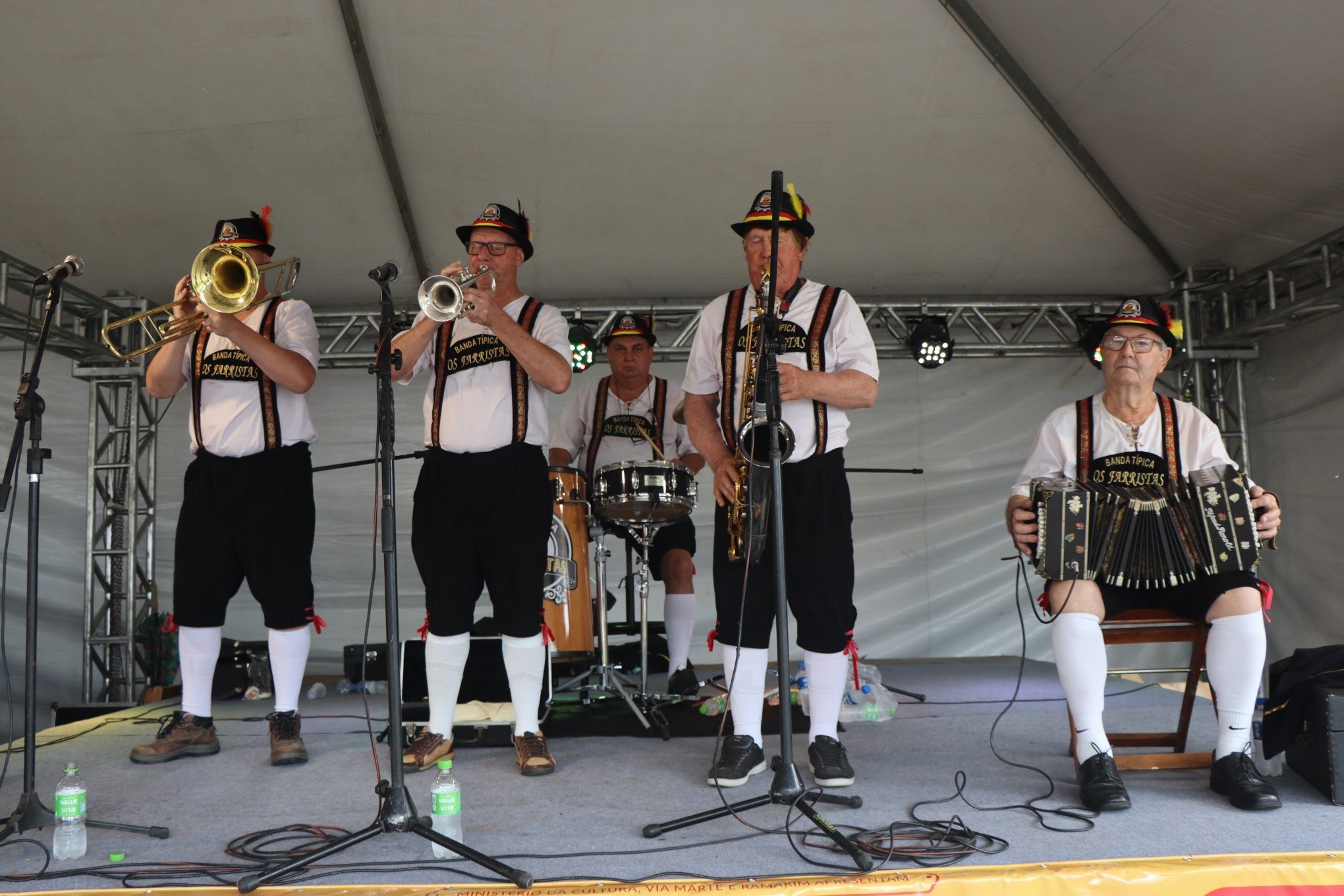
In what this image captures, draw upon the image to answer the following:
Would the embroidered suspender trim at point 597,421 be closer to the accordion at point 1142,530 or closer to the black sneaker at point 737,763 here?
the black sneaker at point 737,763

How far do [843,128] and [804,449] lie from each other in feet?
9.37

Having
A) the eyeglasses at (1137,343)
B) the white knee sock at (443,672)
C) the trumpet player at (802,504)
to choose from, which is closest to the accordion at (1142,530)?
the eyeglasses at (1137,343)

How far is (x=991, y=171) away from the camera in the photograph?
564 centimetres

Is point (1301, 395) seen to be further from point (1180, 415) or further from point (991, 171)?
point (1180, 415)

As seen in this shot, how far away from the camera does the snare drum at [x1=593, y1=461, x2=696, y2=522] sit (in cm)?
407

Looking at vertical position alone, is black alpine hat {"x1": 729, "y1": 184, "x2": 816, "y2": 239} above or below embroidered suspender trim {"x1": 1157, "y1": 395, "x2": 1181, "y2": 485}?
above

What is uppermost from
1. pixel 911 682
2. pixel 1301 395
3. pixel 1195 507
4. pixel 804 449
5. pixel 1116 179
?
pixel 1116 179

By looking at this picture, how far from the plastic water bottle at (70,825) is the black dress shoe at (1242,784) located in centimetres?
302

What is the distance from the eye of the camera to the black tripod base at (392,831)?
83.0 inches

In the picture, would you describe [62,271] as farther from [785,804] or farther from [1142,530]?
[1142,530]

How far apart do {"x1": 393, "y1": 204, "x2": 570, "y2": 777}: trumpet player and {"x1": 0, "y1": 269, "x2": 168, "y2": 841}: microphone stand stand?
97cm

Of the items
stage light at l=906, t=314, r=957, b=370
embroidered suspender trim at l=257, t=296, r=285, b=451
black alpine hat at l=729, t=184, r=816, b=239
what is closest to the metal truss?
embroidered suspender trim at l=257, t=296, r=285, b=451

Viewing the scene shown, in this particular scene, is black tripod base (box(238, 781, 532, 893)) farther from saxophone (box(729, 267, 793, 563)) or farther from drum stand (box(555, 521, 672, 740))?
drum stand (box(555, 521, 672, 740))

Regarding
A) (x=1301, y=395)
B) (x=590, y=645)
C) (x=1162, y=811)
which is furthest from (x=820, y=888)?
(x=1301, y=395)
